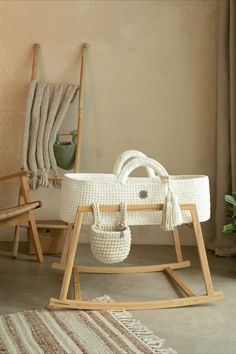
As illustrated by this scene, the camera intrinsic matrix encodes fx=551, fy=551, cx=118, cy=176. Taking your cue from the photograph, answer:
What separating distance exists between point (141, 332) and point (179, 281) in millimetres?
628

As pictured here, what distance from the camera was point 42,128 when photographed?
137 inches

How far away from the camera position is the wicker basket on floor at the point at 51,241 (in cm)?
350

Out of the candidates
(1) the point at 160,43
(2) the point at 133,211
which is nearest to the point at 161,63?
(1) the point at 160,43

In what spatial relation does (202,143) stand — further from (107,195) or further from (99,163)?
(107,195)

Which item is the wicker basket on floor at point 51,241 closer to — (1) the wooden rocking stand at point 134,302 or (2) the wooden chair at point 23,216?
(2) the wooden chair at point 23,216

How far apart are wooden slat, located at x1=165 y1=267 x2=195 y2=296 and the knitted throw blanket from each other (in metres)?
0.97

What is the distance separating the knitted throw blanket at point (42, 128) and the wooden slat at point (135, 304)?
115cm

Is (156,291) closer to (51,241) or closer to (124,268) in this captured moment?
(124,268)

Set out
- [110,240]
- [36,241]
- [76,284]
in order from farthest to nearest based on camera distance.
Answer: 1. [36,241]
2. [76,284]
3. [110,240]

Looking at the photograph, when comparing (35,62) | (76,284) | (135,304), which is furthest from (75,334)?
(35,62)

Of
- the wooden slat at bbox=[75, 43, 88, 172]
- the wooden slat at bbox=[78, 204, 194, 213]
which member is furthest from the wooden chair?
the wooden slat at bbox=[78, 204, 194, 213]

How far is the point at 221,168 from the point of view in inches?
140

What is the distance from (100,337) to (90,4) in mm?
2337

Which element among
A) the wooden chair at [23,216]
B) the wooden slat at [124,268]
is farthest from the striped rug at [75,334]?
the wooden chair at [23,216]
